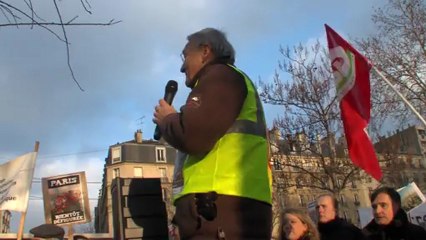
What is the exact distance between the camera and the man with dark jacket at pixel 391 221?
4.41m

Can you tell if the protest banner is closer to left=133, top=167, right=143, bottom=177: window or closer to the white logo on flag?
the white logo on flag

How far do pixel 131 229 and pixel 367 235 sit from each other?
218 cm

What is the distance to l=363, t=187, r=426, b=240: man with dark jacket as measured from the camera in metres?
4.41

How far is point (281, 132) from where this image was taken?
65.3 ft

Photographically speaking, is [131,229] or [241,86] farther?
[131,229]

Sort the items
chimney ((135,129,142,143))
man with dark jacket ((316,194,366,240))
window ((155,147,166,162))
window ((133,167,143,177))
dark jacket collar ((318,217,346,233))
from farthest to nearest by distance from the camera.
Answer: window ((155,147,166,162)) < chimney ((135,129,142,143)) < window ((133,167,143,177)) < dark jacket collar ((318,217,346,233)) < man with dark jacket ((316,194,366,240))

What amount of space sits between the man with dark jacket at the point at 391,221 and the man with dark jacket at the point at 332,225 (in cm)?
21

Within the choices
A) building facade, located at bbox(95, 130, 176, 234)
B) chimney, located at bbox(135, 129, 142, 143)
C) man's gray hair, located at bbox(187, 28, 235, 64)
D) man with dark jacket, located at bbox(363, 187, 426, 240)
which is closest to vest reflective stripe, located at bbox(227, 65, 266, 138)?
man's gray hair, located at bbox(187, 28, 235, 64)

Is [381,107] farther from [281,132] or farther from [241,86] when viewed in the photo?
[241,86]

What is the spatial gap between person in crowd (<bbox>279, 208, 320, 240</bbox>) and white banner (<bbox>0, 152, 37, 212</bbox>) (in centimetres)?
615

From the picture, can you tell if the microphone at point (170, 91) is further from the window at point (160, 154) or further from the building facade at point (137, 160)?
the window at point (160, 154)

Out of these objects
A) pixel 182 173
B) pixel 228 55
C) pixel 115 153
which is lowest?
pixel 182 173

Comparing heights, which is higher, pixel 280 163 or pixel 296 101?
pixel 296 101

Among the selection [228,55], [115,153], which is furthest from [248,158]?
[115,153]
